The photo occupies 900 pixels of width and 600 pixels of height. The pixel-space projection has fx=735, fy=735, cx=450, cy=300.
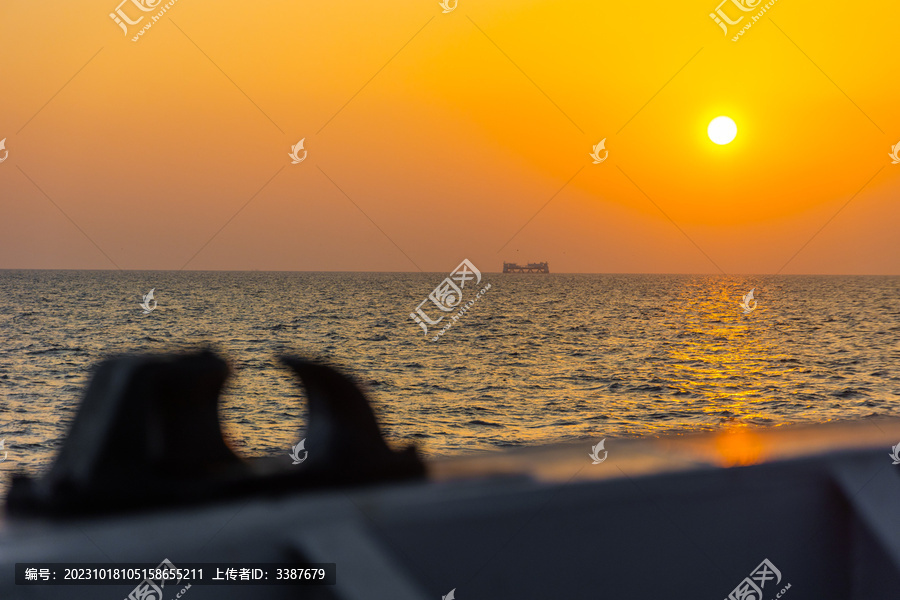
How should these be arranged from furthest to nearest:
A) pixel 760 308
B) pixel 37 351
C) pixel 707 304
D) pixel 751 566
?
pixel 707 304 < pixel 760 308 < pixel 37 351 < pixel 751 566

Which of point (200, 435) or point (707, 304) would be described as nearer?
point (200, 435)

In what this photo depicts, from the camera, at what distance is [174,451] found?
141 centimetres

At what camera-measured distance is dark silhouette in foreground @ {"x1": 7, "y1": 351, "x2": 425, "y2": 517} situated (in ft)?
4.33

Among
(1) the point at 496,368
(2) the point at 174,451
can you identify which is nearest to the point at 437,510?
(2) the point at 174,451

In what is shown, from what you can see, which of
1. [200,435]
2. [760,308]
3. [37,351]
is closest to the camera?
[200,435]

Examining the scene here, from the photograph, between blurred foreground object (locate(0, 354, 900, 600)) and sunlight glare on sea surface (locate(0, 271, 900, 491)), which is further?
sunlight glare on sea surface (locate(0, 271, 900, 491))

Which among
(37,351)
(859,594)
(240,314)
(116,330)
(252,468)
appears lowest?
(859,594)

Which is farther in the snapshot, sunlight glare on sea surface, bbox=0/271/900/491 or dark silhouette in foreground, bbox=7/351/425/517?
sunlight glare on sea surface, bbox=0/271/900/491

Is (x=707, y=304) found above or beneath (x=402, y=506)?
above

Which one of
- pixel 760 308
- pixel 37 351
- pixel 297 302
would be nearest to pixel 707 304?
pixel 760 308

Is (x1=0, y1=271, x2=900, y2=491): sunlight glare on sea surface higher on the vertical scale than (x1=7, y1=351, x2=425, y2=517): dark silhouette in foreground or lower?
higher

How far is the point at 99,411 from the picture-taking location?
4.45 feet

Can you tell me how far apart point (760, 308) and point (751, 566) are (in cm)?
7074

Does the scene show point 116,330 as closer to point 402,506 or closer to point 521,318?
point 521,318
